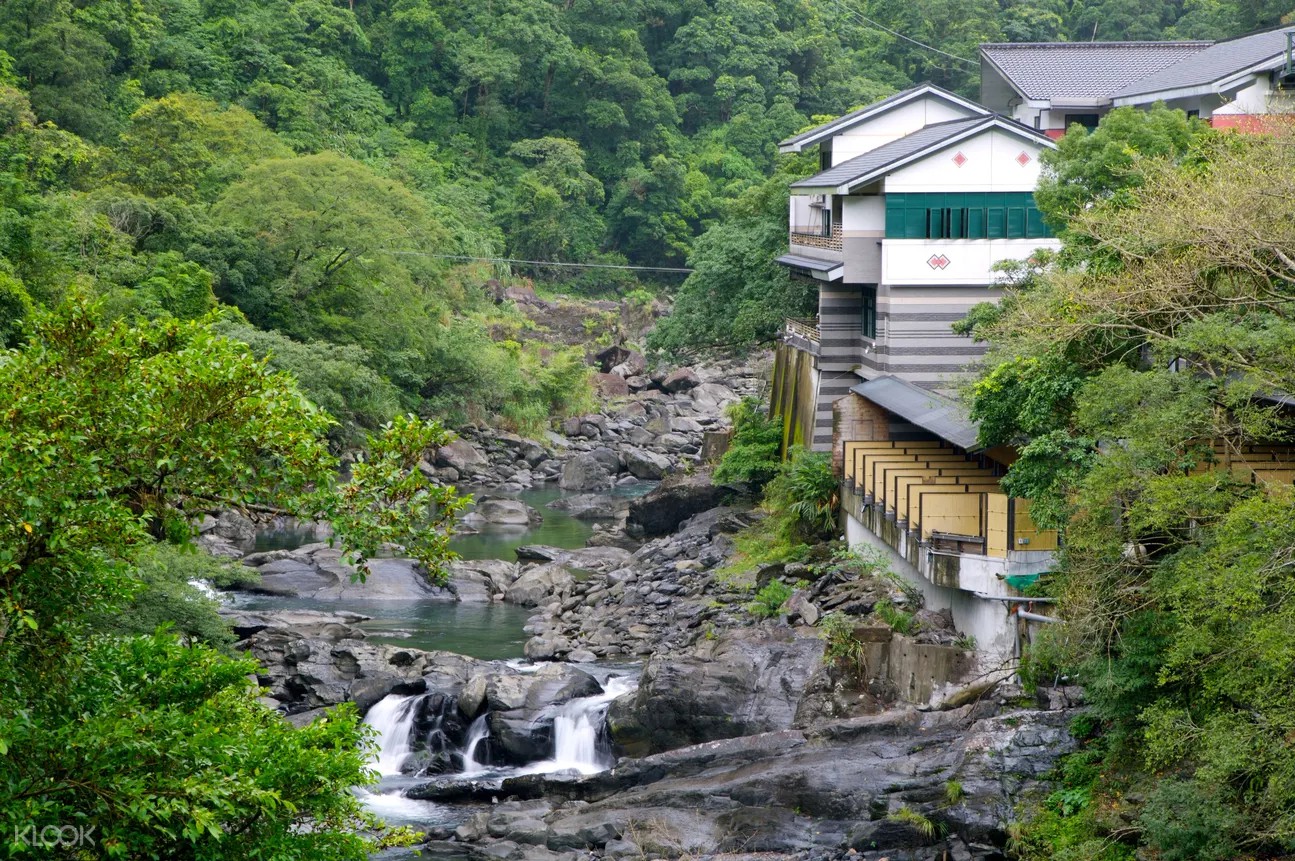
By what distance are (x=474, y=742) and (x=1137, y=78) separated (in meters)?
28.8

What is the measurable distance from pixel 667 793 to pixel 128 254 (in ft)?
93.8

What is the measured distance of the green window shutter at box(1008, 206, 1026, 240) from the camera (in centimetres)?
2938

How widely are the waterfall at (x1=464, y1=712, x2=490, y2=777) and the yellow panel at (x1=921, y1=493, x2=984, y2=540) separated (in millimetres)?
8385

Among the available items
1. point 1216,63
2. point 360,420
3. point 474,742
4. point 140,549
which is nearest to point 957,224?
point 1216,63

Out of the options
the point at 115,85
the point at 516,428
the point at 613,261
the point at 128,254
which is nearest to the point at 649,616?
the point at 128,254

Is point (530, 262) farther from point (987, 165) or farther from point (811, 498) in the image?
point (987, 165)

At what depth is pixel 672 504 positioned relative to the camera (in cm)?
3816

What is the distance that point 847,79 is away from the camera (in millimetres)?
87438

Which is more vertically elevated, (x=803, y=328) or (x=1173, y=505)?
(x=803, y=328)

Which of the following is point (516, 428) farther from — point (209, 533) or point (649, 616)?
point (649, 616)

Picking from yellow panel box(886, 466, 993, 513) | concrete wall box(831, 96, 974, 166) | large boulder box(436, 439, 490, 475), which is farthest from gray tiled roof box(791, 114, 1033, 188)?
large boulder box(436, 439, 490, 475)

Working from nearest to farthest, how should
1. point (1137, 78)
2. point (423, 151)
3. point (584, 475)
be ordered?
point (1137, 78) → point (584, 475) → point (423, 151)

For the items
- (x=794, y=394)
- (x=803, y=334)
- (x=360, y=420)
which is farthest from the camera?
(x=360, y=420)

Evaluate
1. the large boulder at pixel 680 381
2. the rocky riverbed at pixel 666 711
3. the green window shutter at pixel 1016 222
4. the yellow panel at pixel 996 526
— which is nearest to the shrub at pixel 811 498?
the rocky riverbed at pixel 666 711
